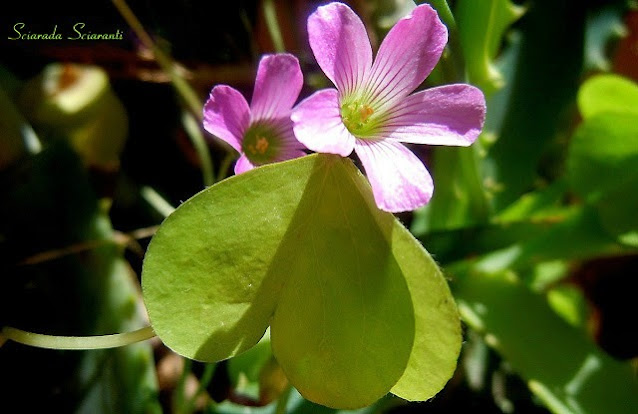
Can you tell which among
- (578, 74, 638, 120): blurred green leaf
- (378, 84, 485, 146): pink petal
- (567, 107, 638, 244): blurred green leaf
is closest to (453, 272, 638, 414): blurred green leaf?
(567, 107, 638, 244): blurred green leaf

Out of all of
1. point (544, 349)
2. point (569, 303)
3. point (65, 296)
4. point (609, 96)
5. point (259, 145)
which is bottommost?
point (569, 303)

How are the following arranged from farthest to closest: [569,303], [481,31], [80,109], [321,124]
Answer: [569,303], [80,109], [481,31], [321,124]

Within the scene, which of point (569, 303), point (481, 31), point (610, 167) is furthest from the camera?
point (569, 303)

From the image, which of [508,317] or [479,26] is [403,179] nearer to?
[479,26]

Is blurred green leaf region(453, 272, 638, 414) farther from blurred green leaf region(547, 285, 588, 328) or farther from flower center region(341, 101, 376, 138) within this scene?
flower center region(341, 101, 376, 138)

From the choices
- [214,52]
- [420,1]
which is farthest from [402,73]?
[214,52]

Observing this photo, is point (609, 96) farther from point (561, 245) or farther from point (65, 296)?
point (65, 296)

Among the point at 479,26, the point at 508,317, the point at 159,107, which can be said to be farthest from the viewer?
the point at 159,107

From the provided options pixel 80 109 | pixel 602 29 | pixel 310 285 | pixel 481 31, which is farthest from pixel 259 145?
pixel 602 29
